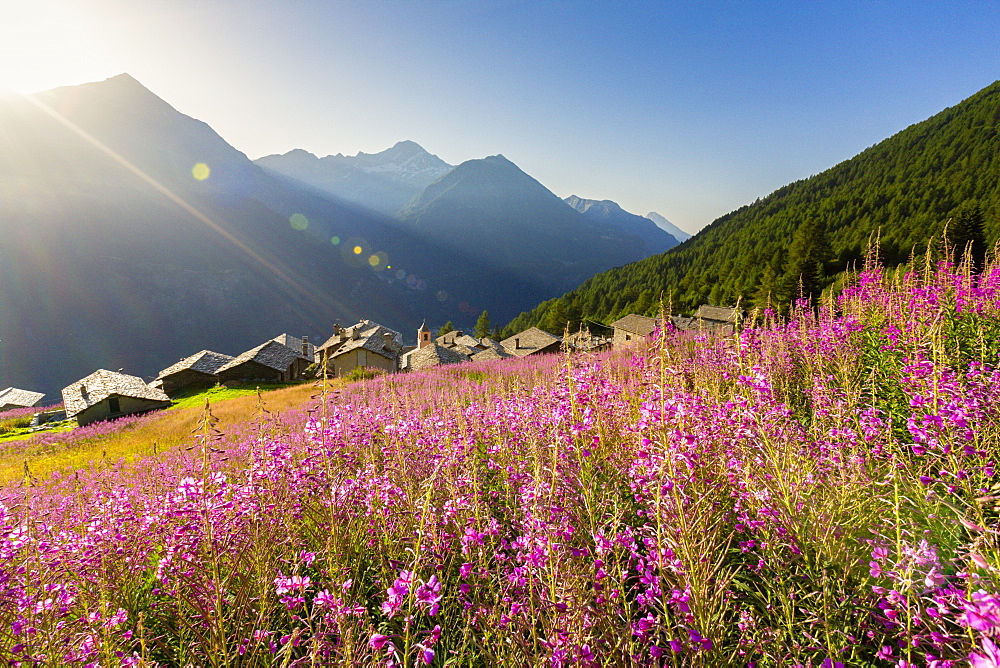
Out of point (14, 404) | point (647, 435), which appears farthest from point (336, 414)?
point (14, 404)

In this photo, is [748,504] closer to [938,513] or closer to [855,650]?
[855,650]

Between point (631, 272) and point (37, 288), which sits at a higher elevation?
point (631, 272)

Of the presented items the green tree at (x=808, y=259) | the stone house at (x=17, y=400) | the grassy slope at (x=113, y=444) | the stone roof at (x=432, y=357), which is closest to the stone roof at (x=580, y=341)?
the grassy slope at (x=113, y=444)

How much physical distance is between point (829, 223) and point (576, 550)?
149408 mm

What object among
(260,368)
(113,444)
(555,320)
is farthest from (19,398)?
(555,320)

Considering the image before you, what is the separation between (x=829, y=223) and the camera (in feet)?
371

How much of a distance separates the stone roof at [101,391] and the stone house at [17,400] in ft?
57.9

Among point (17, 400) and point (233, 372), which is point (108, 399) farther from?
point (17, 400)

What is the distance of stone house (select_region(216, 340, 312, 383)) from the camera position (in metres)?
47.9

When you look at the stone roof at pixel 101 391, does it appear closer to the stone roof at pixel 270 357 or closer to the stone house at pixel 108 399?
the stone house at pixel 108 399

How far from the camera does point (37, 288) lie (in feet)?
377

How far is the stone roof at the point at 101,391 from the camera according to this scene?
3531 centimetres

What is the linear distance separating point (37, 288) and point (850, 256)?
8650 inches

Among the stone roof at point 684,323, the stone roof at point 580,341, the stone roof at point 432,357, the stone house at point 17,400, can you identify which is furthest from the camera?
the stone house at point 17,400
